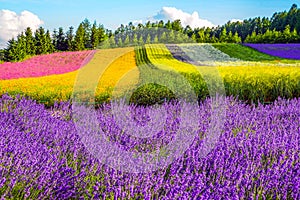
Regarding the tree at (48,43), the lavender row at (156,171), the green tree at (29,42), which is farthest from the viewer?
the tree at (48,43)

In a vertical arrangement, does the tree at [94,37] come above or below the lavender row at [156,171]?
above

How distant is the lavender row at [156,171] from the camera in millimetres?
2113

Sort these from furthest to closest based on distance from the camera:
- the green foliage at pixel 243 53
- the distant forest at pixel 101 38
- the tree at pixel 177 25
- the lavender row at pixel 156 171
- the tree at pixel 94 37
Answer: the tree at pixel 177 25 → the tree at pixel 94 37 → the distant forest at pixel 101 38 → the green foliage at pixel 243 53 → the lavender row at pixel 156 171

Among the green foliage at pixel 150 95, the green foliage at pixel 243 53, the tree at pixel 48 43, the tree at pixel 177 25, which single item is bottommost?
the green foliage at pixel 150 95

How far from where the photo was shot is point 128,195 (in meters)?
2.08

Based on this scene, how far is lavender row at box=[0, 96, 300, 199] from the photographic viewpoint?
6.93 ft

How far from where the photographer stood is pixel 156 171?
2500mm

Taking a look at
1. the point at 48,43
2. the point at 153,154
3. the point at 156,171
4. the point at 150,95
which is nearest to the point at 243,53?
the point at 150,95

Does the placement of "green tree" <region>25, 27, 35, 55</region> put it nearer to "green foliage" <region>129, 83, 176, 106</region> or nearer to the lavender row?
"green foliage" <region>129, 83, 176, 106</region>

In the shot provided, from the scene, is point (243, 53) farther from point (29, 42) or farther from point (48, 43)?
point (48, 43)

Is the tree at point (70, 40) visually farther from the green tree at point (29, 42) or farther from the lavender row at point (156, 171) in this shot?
the lavender row at point (156, 171)

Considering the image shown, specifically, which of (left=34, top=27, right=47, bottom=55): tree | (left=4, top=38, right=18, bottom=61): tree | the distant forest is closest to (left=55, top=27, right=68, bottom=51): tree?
the distant forest

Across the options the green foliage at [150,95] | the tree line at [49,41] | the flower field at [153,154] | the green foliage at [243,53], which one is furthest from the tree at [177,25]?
the flower field at [153,154]

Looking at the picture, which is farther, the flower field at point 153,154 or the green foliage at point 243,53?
the green foliage at point 243,53
